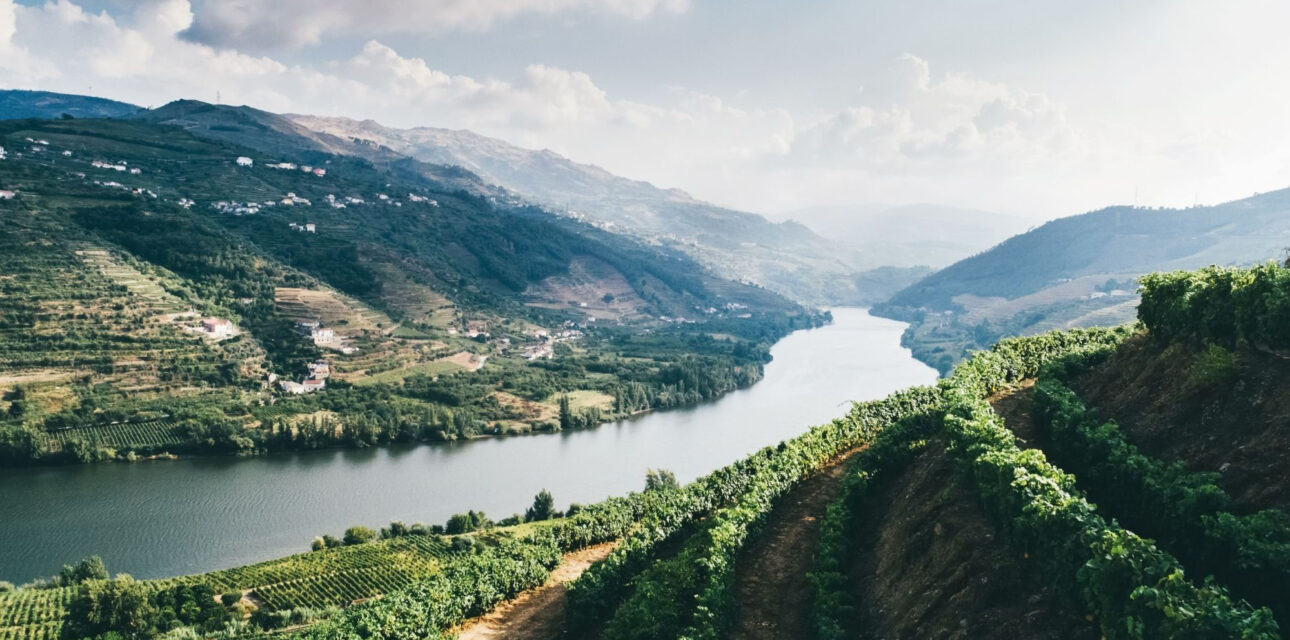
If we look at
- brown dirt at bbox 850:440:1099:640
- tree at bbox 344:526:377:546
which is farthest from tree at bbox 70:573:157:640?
brown dirt at bbox 850:440:1099:640

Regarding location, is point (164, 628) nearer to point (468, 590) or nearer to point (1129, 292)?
point (468, 590)

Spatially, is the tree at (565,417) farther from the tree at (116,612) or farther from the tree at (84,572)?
the tree at (116,612)

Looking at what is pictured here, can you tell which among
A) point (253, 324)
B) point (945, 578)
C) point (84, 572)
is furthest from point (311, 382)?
point (945, 578)

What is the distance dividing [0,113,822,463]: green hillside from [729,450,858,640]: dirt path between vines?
224 ft

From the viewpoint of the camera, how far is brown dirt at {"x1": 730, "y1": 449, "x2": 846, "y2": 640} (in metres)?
14.8

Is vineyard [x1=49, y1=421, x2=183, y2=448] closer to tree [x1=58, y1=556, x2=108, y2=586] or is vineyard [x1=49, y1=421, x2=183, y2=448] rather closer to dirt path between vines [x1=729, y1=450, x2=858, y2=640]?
tree [x1=58, y1=556, x2=108, y2=586]

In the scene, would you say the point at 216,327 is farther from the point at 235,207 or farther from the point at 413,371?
the point at 235,207

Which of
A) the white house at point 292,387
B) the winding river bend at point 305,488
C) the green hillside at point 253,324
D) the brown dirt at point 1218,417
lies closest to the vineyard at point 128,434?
the green hillside at point 253,324

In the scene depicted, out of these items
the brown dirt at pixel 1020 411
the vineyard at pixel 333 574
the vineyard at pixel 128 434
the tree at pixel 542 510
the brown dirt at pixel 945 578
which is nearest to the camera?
the brown dirt at pixel 945 578

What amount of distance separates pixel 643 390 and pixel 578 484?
4064 centimetres

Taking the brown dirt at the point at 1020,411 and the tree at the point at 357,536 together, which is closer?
the brown dirt at the point at 1020,411

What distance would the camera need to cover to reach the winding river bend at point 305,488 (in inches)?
1949

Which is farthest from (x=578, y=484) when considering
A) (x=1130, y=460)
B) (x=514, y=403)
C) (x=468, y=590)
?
(x=1130, y=460)

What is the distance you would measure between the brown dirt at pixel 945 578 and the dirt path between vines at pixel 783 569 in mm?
1409
